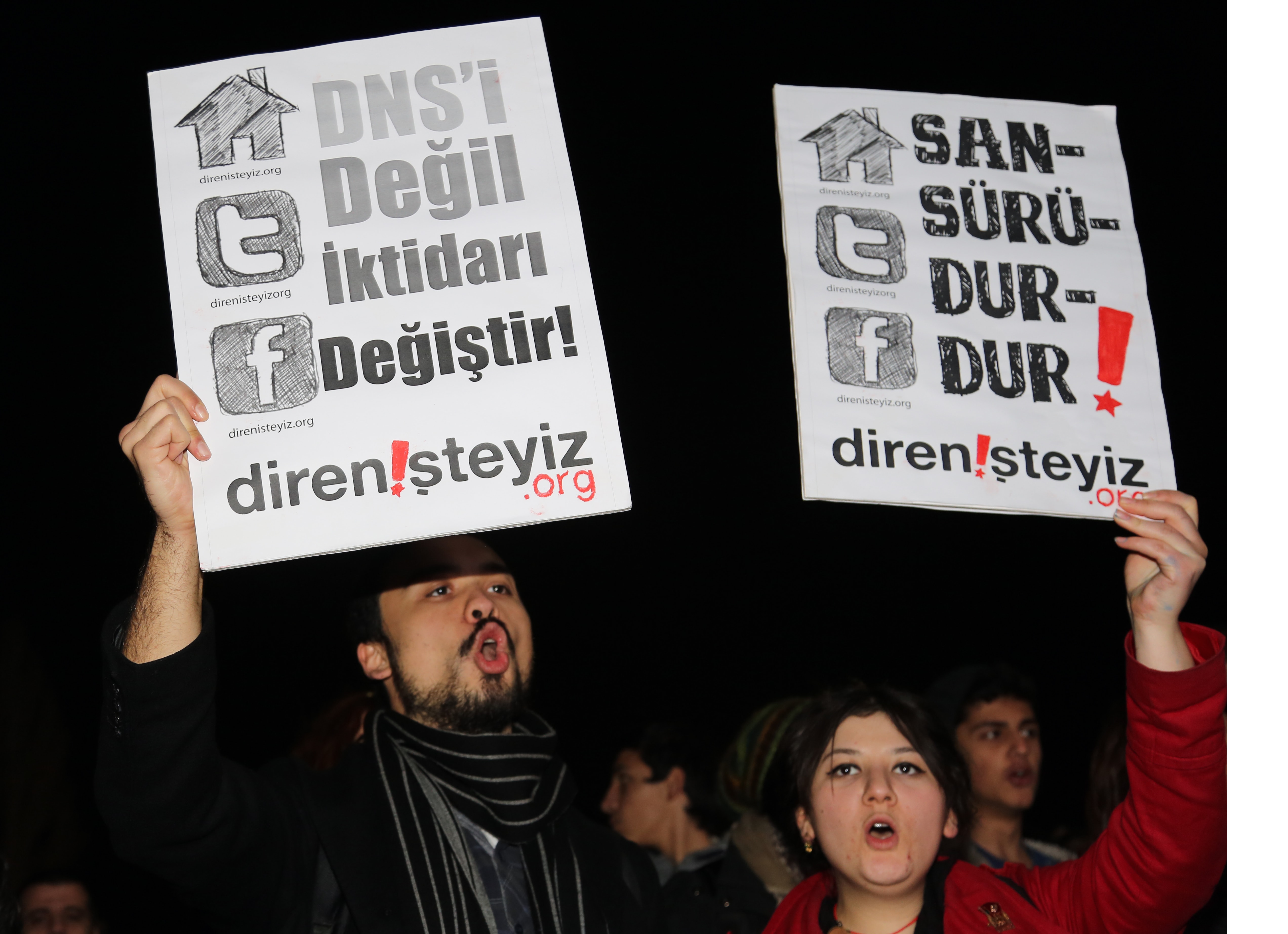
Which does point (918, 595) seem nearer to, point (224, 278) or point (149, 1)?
point (149, 1)

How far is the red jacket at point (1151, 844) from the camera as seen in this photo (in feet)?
6.05

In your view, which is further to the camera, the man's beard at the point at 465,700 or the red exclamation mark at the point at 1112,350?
the man's beard at the point at 465,700

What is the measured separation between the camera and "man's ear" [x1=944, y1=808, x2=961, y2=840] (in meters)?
2.16

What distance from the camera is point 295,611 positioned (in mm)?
5598

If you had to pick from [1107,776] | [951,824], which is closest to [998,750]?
[1107,776]

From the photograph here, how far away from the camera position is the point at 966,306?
212cm

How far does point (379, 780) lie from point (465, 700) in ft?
0.72

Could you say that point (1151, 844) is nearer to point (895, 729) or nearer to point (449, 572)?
point (895, 729)

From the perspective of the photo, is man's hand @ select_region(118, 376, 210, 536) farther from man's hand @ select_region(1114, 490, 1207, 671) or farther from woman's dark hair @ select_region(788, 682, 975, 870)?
man's hand @ select_region(1114, 490, 1207, 671)

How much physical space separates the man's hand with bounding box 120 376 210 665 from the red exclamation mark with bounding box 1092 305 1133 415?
1.51 metres

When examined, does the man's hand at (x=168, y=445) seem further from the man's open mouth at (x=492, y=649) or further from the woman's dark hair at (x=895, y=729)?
the woman's dark hair at (x=895, y=729)

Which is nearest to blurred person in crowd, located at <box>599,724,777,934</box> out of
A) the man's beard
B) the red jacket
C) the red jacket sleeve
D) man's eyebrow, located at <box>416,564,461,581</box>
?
the man's beard

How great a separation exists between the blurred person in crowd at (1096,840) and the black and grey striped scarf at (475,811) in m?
0.43

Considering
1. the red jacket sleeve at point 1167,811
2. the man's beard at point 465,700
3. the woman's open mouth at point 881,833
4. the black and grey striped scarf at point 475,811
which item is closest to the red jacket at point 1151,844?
the red jacket sleeve at point 1167,811
